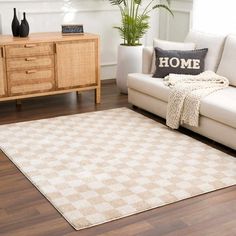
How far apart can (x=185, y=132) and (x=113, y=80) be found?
2.06 meters

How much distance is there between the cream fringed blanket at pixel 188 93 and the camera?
12.1 ft

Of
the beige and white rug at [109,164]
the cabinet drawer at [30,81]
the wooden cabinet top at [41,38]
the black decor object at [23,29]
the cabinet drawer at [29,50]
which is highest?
the black decor object at [23,29]

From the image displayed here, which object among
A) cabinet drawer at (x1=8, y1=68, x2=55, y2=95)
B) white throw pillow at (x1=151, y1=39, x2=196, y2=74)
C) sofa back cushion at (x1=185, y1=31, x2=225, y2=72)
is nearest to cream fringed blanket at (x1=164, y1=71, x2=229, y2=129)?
sofa back cushion at (x1=185, y1=31, x2=225, y2=72)

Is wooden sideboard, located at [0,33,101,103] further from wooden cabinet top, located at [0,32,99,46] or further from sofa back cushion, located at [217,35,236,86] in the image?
sofa back cushion, located at [217,35,236,86]

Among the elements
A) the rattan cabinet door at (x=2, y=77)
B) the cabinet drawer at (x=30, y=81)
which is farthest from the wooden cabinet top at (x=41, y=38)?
the cabinet drawer at (x=30, y=81)

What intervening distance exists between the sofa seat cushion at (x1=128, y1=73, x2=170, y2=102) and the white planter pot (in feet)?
1.86

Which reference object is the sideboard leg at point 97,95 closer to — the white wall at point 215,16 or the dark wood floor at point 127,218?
the white wall at point 215,16

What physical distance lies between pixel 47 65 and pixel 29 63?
0.62 ft

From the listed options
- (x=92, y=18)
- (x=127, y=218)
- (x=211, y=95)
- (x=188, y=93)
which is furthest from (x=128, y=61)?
(x=127, y=218)

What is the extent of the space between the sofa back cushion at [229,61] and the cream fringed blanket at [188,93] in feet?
0.26

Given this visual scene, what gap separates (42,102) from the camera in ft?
15.9

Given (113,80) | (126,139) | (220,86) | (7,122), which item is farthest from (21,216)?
(113,80)

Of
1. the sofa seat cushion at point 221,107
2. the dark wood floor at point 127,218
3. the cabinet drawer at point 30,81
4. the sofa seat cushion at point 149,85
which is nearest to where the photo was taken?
the dark wood floor at point 127,218

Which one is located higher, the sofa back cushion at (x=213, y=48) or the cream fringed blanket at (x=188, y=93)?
the sofa back cushion at (x=213, y=48)
